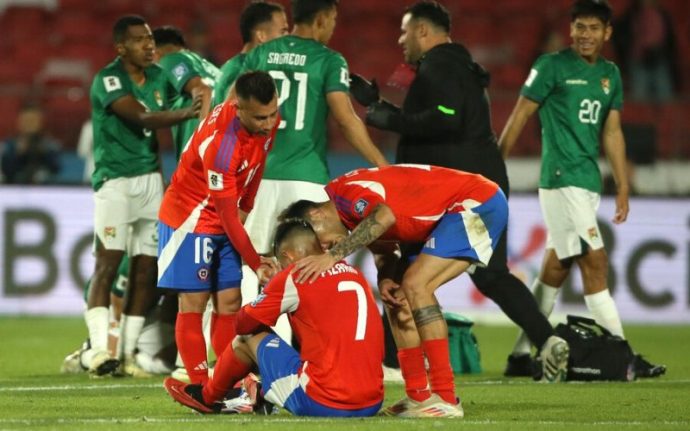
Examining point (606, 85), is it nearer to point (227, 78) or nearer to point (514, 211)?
point (227, 78)

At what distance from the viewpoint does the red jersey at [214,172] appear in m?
7.48

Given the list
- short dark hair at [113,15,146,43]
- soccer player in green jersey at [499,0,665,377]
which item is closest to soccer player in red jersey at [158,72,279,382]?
short dark hair at [113,15,146,43]

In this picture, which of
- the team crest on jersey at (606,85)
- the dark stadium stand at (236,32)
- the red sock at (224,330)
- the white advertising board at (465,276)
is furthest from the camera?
the dark stadium stand at (236,32)

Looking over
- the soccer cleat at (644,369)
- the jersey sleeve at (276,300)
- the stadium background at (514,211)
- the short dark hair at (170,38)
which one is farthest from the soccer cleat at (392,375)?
the stadium background at (514,211)

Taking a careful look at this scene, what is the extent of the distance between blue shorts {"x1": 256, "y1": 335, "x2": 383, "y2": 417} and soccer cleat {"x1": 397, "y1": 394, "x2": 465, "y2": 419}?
11.5 inches

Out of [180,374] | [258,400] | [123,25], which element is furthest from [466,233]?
[123,25]

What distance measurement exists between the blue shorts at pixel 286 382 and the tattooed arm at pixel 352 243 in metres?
0.39

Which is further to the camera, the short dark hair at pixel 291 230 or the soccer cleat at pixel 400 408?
the soccer cleat at pixel 400 408

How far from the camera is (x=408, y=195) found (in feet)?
24.0

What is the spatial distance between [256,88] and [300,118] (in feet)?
5.50

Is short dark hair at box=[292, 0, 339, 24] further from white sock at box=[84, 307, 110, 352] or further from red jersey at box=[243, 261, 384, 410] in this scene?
red jersey at box=[243, 261, 384, 410]

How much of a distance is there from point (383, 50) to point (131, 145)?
9.08 metres

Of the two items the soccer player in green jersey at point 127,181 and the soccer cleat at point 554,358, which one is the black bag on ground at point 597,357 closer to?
the soccer cleat at point 554,358

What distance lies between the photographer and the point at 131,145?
10234 mm
